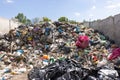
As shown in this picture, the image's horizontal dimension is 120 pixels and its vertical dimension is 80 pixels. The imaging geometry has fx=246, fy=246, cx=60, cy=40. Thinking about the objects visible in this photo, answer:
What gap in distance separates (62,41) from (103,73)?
7.54 metres

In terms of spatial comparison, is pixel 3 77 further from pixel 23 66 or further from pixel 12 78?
pixel 23 66

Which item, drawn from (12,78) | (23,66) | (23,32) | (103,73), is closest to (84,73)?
(103,73)

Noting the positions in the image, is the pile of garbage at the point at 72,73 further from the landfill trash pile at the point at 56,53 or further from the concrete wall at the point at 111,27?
the concrete wall at the point at 111,27

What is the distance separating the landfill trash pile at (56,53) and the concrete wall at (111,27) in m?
0.29

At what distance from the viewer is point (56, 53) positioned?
1196cm

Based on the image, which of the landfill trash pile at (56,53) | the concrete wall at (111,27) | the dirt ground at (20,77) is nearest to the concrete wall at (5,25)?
the landfill trash pile at (56,53)

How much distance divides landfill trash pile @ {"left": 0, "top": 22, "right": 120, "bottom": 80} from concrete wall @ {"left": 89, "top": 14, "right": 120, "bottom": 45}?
29 cm

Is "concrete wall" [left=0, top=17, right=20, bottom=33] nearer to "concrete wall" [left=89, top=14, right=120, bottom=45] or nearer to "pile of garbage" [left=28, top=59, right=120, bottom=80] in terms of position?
"concrete wall" [left=89, top=14, right=120, bottom=45]

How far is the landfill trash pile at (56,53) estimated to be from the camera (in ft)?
21.4

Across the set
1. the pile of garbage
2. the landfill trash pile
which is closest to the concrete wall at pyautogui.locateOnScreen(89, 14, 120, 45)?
the landfill trash pile

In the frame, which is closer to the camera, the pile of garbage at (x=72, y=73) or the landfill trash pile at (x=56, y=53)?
the pile of garbage at (x=72, y=73)

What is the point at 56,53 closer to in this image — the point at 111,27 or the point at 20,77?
the point at 111,27

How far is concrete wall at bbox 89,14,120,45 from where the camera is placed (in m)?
11.9

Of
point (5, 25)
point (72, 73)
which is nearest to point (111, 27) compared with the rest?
point (72, 73)
